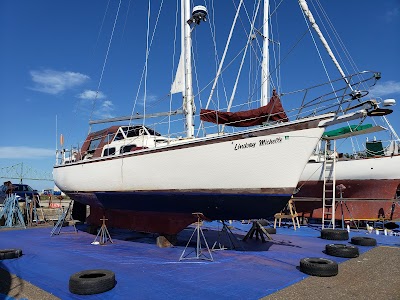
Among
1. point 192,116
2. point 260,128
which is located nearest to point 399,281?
point 260,128

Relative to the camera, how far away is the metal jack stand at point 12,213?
15284mm

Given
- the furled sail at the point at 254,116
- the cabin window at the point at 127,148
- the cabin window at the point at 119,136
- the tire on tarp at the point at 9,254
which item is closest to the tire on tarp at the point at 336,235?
the furled sail at the point at 254,116

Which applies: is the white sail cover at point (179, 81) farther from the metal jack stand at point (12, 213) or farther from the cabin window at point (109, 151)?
the metal jack stand at point (12, 213)

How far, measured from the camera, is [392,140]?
1678cm

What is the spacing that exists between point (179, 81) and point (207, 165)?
4.63 metres

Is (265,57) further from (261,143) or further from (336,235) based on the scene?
(261,143)

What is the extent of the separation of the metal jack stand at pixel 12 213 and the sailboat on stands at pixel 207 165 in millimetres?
5725

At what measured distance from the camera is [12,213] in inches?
605

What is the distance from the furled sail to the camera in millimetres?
8500

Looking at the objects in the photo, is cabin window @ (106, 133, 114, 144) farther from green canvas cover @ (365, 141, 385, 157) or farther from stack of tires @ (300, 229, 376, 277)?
green canvas cover @ (365, 141, 385, 157)

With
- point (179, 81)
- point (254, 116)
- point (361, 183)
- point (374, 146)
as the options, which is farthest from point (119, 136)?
point (374, 146)

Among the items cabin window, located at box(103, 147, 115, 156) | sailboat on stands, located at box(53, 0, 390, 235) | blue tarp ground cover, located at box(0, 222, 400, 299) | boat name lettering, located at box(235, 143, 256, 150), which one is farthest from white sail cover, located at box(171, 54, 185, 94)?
blue tarp ground cover, located at box(0, 222, 400, 299)

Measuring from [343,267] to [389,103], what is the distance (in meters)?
3.90

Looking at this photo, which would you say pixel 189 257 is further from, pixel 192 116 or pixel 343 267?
pixel 192 116
